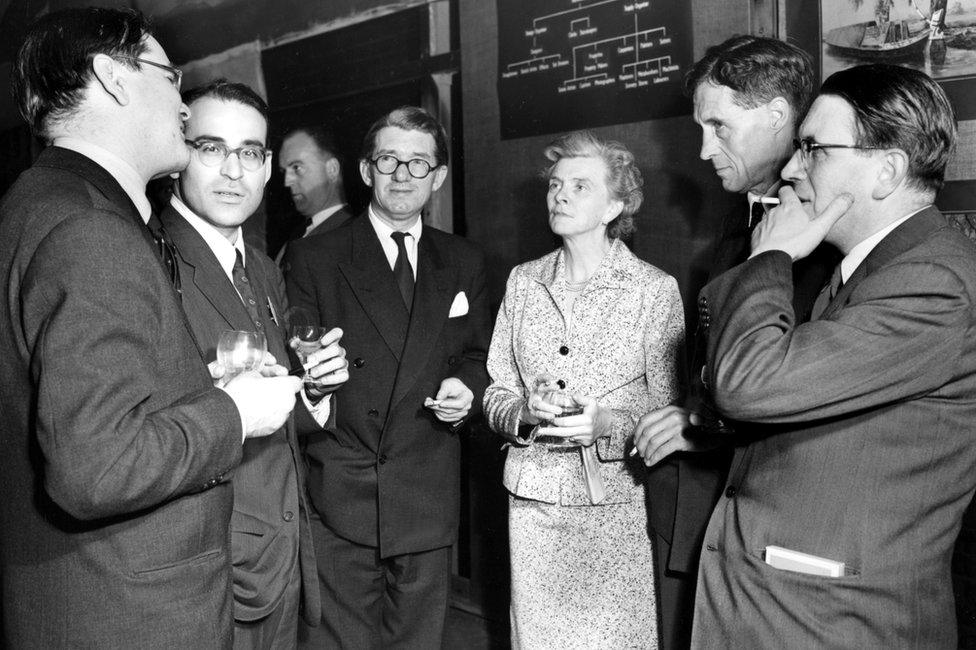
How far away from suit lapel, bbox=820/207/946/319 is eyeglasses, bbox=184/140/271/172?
5.35 ft

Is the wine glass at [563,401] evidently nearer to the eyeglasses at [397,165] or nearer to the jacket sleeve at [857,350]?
the jacket sleeve at [857,350]

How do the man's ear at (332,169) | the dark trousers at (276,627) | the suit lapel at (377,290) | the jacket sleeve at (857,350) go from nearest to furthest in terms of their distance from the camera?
the jacket sleeve at (857,350)
the dark trousers at (276,627)
the suit lapel at (377,290)
the man's ear at (332,169)

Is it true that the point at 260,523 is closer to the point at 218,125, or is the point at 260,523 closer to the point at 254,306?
the point at 254,306

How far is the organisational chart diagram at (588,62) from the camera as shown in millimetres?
3143

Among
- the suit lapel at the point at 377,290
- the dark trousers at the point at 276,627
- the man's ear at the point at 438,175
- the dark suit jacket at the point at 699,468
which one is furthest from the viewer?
the man's ear at the point at 438,175

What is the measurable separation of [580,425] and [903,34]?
60.0 inches

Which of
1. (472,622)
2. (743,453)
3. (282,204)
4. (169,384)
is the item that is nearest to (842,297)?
(743,453)

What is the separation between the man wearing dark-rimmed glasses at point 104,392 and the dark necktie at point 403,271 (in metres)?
1.22

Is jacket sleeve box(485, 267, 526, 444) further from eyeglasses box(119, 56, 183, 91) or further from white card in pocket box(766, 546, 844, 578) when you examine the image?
eyeglasses box(119, 56, 183, 91)

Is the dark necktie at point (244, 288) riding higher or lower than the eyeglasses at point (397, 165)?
lower

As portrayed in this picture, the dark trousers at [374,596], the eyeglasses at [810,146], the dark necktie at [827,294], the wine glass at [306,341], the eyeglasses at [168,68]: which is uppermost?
the eyeglasses at [168,68]

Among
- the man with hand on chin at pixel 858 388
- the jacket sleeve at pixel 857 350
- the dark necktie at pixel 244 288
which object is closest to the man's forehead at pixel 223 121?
the dark necktie at pixel 244 288

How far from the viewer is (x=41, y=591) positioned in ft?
5.04

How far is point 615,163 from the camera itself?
277 cm
